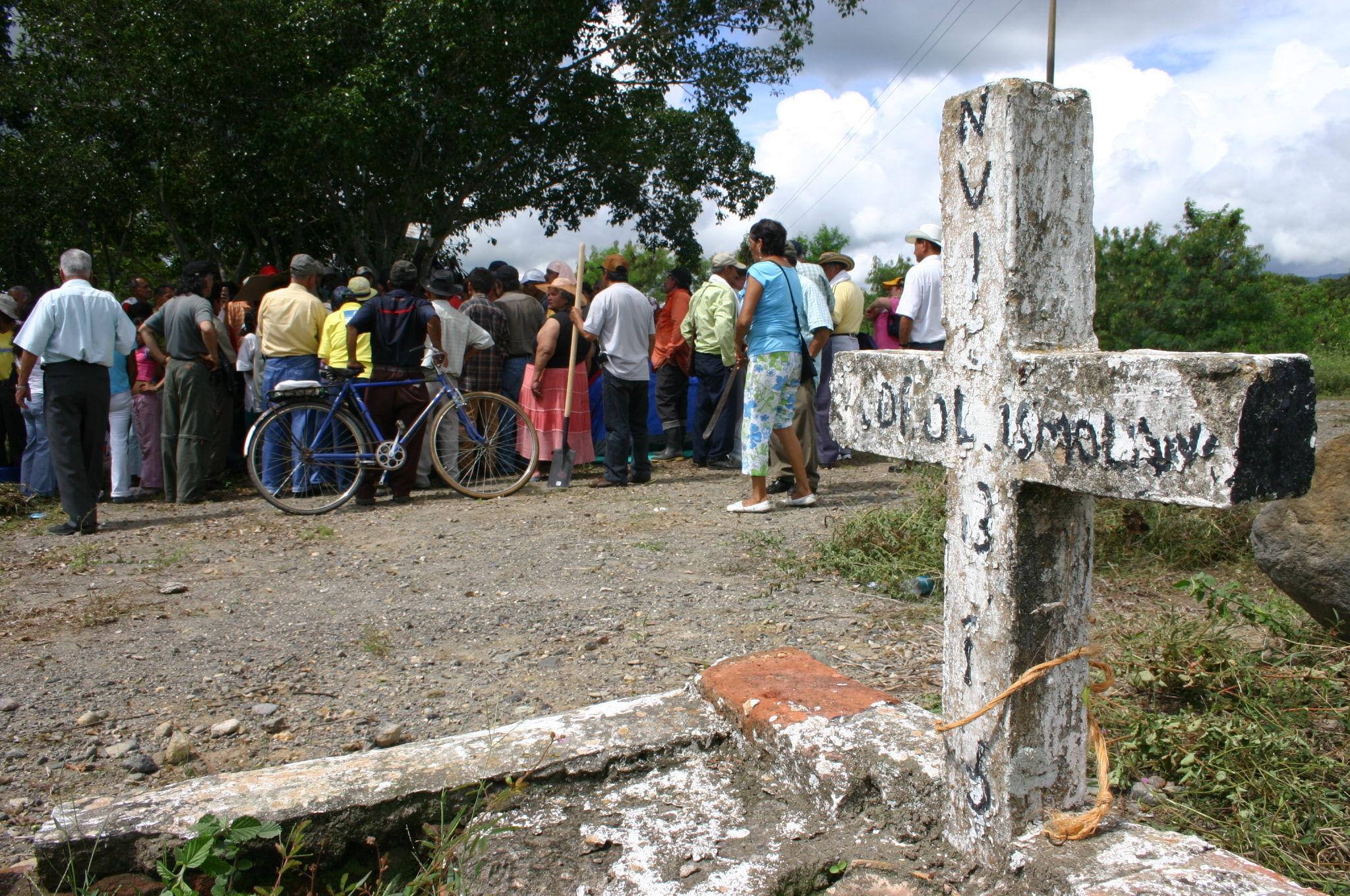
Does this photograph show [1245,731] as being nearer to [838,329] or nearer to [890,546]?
[890,546]

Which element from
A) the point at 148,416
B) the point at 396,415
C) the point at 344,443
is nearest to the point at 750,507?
the point at 396,415

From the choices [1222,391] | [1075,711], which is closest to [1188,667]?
[1075,711]

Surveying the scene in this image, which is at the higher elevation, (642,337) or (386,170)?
(386,170)

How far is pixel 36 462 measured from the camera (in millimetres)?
7047

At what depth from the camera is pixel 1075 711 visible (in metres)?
1.67

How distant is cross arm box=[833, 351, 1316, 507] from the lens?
1.26 meters

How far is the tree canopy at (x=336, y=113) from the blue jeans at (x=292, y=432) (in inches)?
236

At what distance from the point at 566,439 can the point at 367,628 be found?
356 centimetres

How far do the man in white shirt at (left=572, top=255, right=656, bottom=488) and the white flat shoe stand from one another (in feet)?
4.70

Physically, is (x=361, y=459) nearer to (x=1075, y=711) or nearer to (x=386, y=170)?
(x=1075, y=711)

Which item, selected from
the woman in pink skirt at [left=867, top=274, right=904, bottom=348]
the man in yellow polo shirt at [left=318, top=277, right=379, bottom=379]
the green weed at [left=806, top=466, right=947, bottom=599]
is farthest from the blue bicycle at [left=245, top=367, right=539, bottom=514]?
the woman in pink skirt at [left=867, top=274, right=904, bottom=348]

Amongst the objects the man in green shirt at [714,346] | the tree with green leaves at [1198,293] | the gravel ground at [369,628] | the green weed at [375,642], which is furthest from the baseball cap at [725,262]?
the tree with green leaves at [1198,293]

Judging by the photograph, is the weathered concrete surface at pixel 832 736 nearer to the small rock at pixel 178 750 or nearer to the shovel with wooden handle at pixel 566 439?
the small rock at pixel 178 750

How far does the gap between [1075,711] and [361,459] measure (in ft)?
18.1
